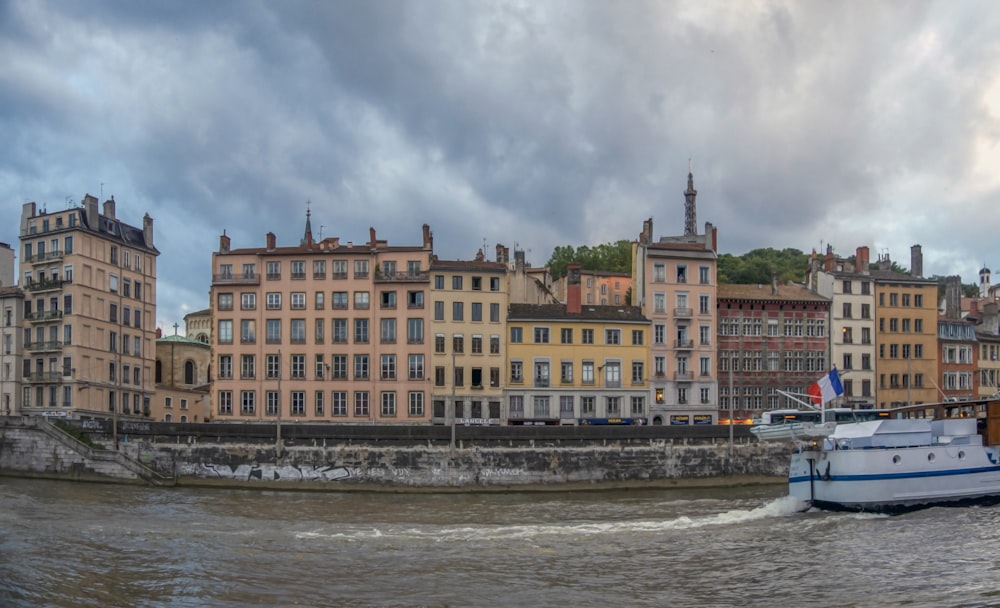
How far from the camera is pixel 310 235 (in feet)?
283

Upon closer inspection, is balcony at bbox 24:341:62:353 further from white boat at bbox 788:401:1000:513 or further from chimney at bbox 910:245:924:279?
chimney at bbox 910:245:924:279

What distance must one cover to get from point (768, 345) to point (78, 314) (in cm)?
5893

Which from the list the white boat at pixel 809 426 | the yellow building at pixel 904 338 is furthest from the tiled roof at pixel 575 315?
the yellow building at pixel 904 338

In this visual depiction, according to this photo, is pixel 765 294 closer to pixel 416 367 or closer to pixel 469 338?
pixel 469 338

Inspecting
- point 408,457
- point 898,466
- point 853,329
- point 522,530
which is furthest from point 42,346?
point 853,329

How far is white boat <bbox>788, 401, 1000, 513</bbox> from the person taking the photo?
46719 millimetres

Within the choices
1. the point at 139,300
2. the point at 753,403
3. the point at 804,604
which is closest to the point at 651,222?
the point at 753,403

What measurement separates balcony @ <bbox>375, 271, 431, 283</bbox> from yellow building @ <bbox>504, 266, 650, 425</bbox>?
25.4 ft

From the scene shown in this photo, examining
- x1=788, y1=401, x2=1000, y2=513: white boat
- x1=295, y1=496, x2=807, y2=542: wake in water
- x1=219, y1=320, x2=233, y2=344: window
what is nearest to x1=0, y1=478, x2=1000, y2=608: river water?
x1=295, y1=496, x2=807, y2=542: wake in water

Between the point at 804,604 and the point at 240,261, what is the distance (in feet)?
210

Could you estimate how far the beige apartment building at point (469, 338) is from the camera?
8031cm

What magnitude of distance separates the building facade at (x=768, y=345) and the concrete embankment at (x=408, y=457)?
849 inches

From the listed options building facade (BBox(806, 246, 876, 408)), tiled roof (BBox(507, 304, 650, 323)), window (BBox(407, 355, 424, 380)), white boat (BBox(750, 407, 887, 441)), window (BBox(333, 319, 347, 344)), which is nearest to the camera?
white boat (BBox(750, 407, 887, 441))

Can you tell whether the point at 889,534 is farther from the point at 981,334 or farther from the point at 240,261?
the point at 981,334
